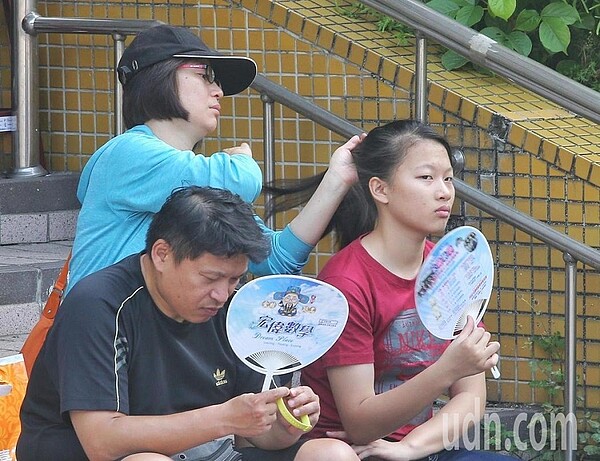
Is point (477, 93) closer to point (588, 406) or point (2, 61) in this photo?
point (588, 406)

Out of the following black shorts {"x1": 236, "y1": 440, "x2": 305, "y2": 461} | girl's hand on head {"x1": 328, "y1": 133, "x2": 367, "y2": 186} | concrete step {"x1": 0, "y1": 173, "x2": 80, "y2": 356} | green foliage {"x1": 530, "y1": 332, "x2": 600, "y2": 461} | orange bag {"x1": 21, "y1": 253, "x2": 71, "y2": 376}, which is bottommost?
green foliage {"x1": 530, "y1": 332, "x2": 600, "y2": 461}

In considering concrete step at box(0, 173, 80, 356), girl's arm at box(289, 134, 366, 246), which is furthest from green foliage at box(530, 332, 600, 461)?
concrete step at box(0, 173, 80, 356)

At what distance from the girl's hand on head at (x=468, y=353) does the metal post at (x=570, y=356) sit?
3.50 ft

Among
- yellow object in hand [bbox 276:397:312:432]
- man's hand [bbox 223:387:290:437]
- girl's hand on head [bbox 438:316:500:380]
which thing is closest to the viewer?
man's hand [bbox 223:387:290:437]

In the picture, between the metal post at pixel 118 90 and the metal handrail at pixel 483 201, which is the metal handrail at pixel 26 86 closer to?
the metal post at pixel 118 90

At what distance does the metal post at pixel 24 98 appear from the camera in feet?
17.9

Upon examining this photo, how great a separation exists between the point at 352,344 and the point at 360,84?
70.3 inches

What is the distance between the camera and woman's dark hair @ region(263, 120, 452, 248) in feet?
11.7

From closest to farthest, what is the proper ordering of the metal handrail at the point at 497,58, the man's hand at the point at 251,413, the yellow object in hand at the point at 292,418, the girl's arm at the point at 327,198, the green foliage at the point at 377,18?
the man's hand at the point at 251,413 < the yellow object in hand at the point at 292,418 < the girl's arm at the point at 327,198 < the metal handrail at the point at 497,58 < the green foliage at the point at 377,18

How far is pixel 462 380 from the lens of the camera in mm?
3584

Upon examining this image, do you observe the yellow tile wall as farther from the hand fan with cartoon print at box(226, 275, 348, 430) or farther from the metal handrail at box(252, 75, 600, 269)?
the hand fan with cartoon print at box(226, 275, 348, 430)

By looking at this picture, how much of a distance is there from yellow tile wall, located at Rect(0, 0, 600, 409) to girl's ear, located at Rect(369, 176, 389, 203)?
3.62 ft

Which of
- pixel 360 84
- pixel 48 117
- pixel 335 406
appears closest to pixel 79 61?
pixel 48 117

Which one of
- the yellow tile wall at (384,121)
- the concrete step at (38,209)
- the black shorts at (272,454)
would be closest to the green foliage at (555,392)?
the yellow tile wall at (384,121)
